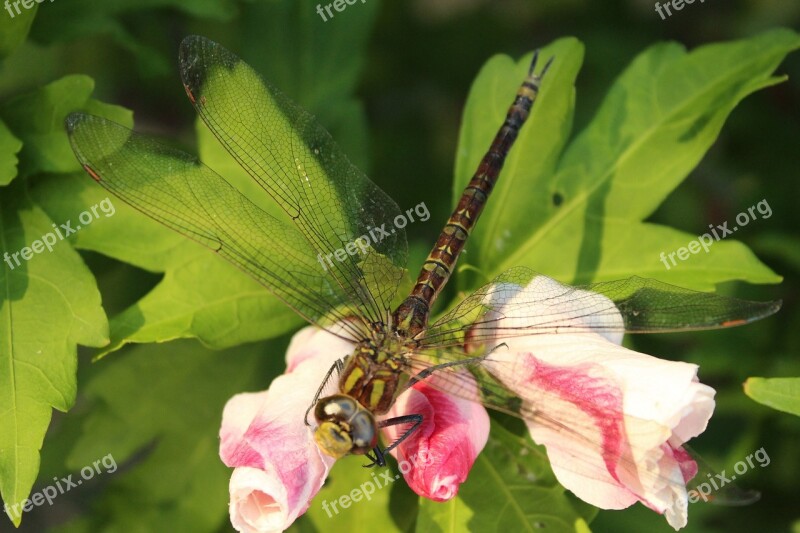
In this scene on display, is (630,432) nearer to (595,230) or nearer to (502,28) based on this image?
(595,230)

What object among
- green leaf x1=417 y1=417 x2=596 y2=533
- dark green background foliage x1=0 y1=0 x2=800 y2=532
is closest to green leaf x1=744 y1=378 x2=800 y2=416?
dark green background foliage x1=0 y1=0 x2=800 y2=532

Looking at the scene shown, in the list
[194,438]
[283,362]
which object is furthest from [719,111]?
[194,438]

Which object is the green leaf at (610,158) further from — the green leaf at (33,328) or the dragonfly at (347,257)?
the green leaf at (33,328)

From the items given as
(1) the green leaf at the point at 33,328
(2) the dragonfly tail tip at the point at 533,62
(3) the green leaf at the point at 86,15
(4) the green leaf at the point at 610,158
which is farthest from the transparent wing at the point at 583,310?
(3) the green leaf at the point at 86,15

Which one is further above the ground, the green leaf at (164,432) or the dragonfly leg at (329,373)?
the dragonfly leg at (329,373)

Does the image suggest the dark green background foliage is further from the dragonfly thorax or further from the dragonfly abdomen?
the dragonfly thorax

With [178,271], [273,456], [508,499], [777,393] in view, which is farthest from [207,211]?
[777,393]

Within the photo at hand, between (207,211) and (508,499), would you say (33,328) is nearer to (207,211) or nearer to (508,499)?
(207,211)
